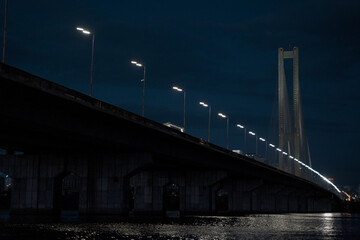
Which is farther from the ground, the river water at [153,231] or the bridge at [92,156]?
the bridge at [92,156]

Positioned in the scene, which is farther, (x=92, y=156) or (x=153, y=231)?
(x=92, y=156)

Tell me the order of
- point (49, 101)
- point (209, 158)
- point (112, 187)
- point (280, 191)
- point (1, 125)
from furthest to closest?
1. point (280, 191)
2. point (209, 158)
3. point (112, 187)
4. point (1, 125)
5. point (49, 101)

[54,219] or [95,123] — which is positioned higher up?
[95,123]

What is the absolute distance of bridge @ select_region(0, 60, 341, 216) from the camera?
39094mm

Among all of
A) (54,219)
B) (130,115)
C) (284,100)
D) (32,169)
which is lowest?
(54,219)

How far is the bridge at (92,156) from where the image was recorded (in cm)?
3909

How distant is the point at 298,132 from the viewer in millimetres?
131750

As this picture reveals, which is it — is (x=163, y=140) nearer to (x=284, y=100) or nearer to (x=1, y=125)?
(x=1, y=125)

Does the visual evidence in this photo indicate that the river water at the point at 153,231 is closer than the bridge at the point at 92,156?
Yes

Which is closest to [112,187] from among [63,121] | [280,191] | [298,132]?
→ [63,121]

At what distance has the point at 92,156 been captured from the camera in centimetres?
6259

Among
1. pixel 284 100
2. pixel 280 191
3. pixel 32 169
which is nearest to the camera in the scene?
pixel 32 169

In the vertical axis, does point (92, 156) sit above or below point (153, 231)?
above

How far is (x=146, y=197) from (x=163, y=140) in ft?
74.0
